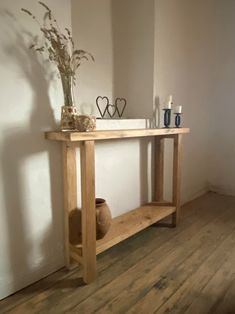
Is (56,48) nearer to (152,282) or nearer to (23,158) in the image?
(23,158)

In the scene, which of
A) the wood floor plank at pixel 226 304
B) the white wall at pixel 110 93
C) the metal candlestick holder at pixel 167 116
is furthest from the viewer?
the metal candlestick holder at pixel 167 116

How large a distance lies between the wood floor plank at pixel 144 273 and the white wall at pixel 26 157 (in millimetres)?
412

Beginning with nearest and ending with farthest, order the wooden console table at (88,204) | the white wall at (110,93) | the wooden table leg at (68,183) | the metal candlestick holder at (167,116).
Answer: the wooden console table at (88,204), the wooden table leg at (68,183), the white wall at (110,93), the metal candlestick holder at (167,116)

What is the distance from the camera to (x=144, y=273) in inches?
61.2

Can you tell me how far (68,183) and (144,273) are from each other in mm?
743

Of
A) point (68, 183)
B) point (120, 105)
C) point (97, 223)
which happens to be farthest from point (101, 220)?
point (120, 105)

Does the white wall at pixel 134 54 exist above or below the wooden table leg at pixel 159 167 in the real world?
above

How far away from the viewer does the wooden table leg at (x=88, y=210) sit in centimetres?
139

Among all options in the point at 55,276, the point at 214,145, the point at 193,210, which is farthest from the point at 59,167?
the point at 214,145

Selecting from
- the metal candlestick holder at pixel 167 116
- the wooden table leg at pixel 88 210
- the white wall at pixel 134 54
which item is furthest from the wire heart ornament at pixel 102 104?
the wooden table leg at pixel 88 210

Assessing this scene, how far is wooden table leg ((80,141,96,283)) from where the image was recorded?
1.39 meters

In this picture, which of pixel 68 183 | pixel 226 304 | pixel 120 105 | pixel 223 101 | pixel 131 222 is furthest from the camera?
pixel 223 101

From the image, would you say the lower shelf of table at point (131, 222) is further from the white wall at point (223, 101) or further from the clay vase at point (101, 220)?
the white wall at point (223, 101)

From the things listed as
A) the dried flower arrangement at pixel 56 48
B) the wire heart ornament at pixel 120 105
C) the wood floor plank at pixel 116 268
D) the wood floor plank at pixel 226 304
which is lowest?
the wood floor plank at pixel 116 268
